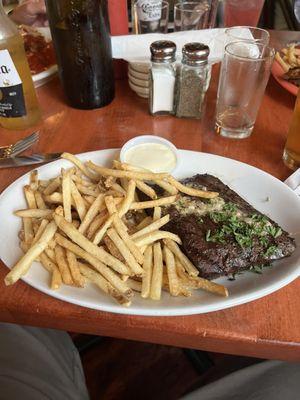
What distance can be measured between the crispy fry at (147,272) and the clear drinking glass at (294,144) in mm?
592

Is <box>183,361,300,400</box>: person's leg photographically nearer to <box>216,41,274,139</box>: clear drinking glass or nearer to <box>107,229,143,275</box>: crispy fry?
<box>107,229,143,275</box>: crispy fry

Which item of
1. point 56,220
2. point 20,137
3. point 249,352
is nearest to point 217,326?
point 249,352

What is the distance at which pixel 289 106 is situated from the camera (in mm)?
1477

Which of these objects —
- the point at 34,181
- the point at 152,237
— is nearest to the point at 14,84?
the point at 34,181

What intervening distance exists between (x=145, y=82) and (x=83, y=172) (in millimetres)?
A: 588

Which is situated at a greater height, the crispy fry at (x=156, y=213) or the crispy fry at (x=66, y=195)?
the crispy fry at (x=66, y=195)

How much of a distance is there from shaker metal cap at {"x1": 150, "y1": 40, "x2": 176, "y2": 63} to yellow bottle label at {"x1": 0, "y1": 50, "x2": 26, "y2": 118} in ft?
1.55

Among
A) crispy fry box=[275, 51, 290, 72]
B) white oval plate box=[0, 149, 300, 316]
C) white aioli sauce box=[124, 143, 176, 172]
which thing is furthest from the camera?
crispy fry box=[275, 51, 290, 72]

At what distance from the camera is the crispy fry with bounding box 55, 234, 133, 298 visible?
2.50 ft

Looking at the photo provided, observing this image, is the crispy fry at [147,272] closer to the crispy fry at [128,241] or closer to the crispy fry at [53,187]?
the crispy fry at [128,241]

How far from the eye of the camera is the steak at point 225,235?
0.83 metres

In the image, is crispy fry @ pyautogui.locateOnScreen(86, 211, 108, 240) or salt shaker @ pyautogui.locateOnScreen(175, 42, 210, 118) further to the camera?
salt shaker @ pyautogui.locateOnScreen(175, 42, 210, 118)

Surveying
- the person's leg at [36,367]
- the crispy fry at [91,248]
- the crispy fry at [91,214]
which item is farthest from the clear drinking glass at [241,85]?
the person's leg at [36,367]

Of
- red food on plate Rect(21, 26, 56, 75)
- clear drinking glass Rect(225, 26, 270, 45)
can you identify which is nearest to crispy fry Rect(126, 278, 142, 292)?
clear drinking glass Rect(225, 26, 270, 45)
